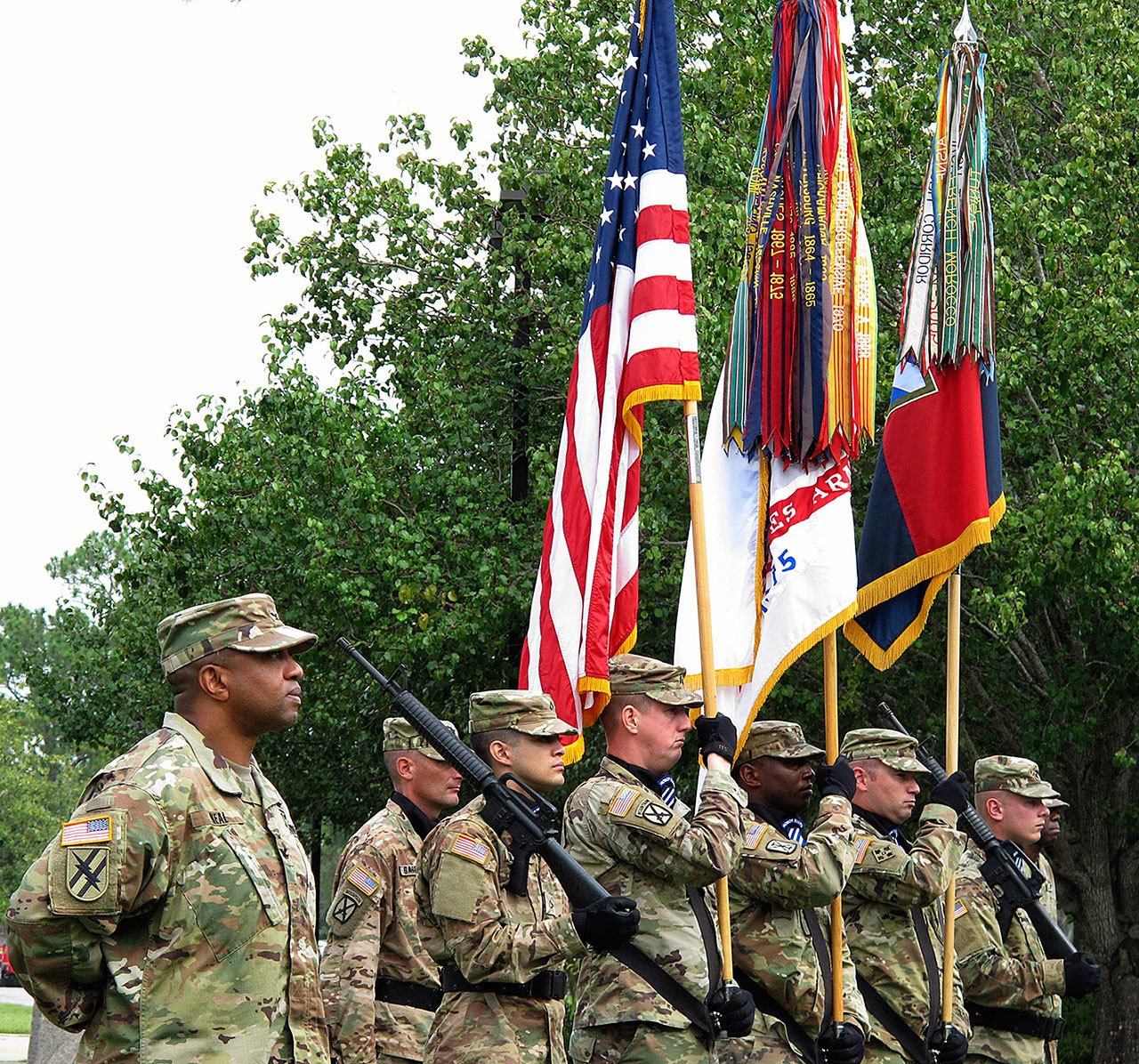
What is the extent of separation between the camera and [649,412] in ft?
44.5

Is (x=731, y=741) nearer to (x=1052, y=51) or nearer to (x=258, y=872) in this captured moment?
(x=258, y=872)

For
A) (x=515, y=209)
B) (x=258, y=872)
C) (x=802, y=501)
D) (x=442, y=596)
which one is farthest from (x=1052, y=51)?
(x=258, y=872)

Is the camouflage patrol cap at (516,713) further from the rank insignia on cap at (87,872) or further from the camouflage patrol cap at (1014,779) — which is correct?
the camouflage patrol cap at (1014,779)

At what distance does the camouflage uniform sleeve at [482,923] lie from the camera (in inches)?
195

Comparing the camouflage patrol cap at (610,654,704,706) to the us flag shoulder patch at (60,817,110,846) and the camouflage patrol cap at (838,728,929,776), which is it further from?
the us flag shoulder patch at (60,817,110,846)

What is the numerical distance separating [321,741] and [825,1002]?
11471 millimetres

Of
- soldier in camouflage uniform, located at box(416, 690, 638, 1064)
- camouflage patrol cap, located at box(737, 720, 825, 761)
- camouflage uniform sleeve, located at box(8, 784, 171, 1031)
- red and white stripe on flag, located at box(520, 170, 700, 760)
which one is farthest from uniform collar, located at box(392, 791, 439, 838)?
camouflage uniform sleeve, located at box(8, 784, 171, 1031)

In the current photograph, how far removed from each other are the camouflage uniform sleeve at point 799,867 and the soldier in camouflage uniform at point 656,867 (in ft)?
0.91

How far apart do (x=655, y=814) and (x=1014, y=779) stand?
344 centimetres

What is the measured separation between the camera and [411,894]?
6844 millimetres

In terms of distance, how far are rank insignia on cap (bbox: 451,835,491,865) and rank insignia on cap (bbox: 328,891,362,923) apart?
1710 millimetres

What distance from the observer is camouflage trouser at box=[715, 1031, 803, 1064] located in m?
5.88

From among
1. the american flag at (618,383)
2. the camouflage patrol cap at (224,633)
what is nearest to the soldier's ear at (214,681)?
the camouflage patrol cap at (224,633)

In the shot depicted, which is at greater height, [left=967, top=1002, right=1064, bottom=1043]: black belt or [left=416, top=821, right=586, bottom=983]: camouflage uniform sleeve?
[left=416, top=821, right=586, bottom=983]: camouflage uniform sleeve
